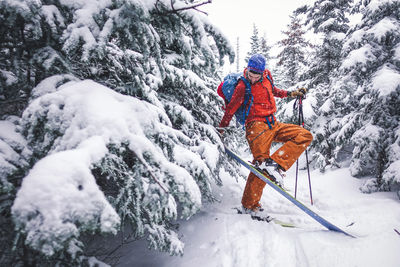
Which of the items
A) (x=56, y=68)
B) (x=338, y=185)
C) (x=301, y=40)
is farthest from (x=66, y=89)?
(x=301, y=40)

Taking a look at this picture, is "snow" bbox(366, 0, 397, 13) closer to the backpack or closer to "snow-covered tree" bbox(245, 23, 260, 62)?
the backpack

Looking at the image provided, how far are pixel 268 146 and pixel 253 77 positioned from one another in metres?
1.39

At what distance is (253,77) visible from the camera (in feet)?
13.5

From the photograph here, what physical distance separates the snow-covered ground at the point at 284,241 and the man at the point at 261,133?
689 millimetres

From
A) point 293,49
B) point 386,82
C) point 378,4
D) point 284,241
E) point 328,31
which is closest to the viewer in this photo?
point 284,241

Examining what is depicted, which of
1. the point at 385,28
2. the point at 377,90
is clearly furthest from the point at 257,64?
the point at 385,28

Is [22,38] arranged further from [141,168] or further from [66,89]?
[141,168]

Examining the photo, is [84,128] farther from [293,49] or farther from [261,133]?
[293,49]

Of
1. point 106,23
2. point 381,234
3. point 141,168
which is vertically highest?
point 106,23

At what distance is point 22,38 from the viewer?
2014mm

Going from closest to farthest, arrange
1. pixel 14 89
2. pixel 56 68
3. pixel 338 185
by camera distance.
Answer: pixel 56 68
pixel 14 89
pixel 338 185

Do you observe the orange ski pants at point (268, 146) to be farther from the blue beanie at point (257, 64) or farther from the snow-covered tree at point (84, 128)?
the snow-covered tree at point (84, 128)

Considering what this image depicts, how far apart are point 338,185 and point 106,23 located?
7971 mm

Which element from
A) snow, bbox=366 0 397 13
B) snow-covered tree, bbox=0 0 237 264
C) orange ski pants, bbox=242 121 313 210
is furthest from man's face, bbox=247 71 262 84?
snow, bbox=366 0 397 13
